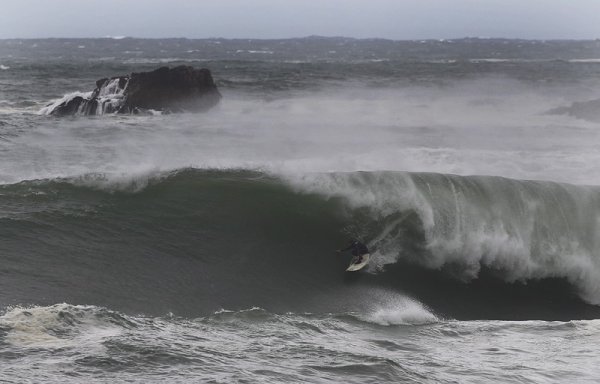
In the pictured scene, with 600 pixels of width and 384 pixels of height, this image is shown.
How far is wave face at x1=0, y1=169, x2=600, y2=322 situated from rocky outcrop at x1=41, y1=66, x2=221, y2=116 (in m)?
16.0

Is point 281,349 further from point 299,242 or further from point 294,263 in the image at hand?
point 299,242

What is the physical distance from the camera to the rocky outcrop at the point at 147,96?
1139 inches

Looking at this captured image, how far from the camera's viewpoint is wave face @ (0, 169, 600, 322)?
32.2ft

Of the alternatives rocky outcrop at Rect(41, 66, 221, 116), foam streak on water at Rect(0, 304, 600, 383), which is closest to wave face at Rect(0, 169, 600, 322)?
foam streak on water at Rect(0, 304, 600, 383)

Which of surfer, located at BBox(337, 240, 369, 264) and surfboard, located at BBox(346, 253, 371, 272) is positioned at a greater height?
surfer, located at BBox(337, 240, 369, 264)

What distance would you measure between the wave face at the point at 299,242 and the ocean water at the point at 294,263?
0.04m

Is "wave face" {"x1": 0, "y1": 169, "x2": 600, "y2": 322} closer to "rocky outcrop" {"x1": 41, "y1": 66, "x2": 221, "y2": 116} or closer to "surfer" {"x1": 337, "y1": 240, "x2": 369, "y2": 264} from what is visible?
"surfer" {"x1": 337, "y1": 240, "x2": 369, "y2": 264}

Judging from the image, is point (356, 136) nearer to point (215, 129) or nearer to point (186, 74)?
point (215, 129)

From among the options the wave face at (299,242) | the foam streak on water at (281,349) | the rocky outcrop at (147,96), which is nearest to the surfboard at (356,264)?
the wave face at (299,242)

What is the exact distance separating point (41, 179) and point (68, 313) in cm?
623

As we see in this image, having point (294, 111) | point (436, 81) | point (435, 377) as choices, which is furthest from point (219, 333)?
point (436, 81)

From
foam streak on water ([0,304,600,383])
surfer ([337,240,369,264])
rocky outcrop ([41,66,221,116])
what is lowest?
foam streak on water ([0,304,600,383])

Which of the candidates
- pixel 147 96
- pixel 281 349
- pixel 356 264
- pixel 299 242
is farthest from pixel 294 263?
pixel 147 96

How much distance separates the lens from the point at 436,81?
53.4 m
